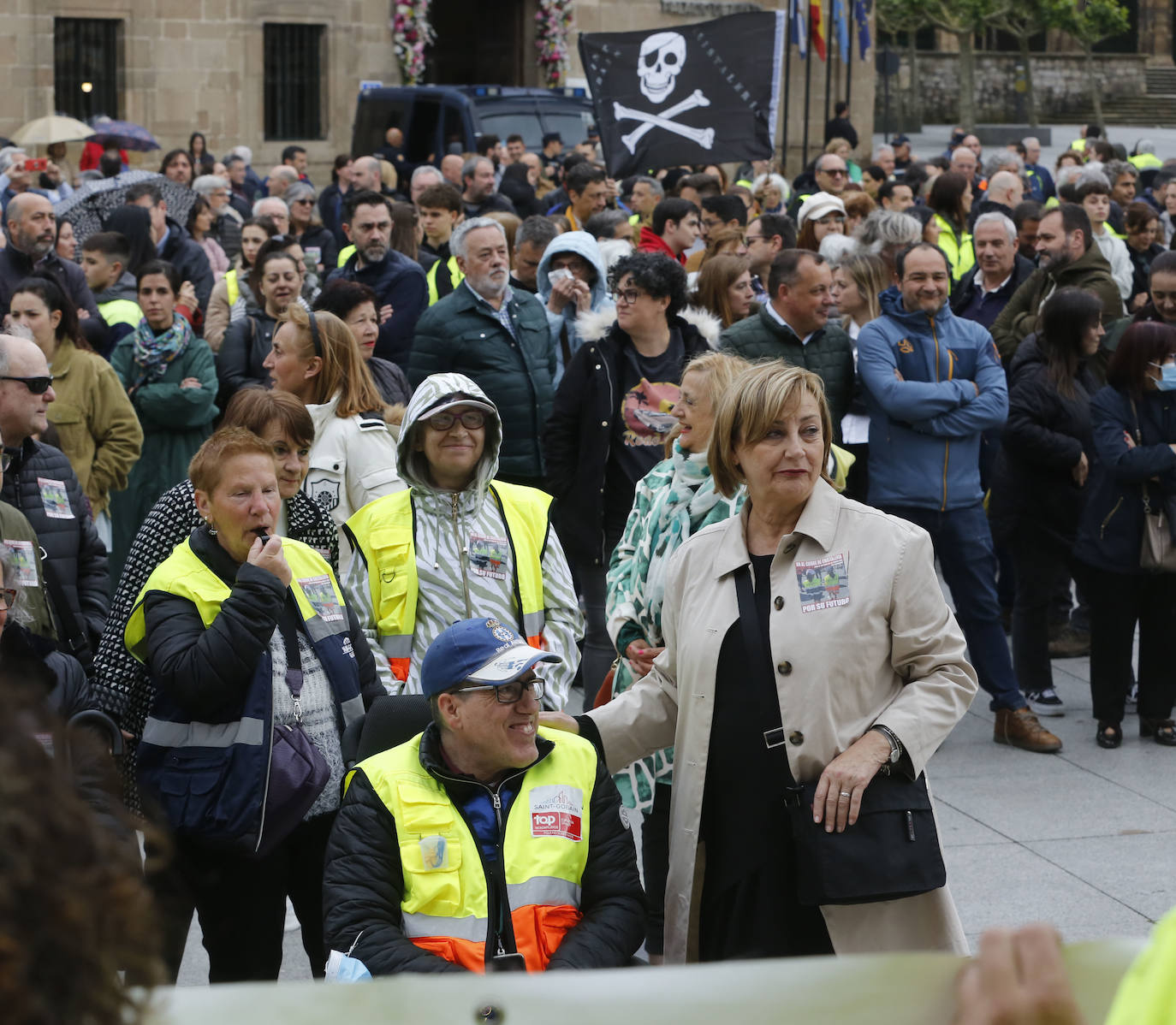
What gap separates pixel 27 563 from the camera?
4855 millimetres

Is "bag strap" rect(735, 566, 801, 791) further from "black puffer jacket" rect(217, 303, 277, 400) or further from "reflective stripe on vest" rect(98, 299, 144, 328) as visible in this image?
"reflective stripe on vest" rect(98, 299, 144, 328)

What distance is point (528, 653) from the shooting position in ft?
12.1

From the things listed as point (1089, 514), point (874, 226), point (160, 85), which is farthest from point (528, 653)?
point (160, 85)

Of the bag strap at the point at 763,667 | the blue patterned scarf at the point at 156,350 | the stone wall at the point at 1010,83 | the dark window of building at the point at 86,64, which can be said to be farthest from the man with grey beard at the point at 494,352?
the stone wall at the point at 1010,83

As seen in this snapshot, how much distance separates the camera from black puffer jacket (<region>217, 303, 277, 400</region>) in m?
7.99

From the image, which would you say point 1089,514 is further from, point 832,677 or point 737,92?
point 737,92

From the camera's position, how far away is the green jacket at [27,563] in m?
4.83

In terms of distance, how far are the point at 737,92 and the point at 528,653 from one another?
27.5 ft

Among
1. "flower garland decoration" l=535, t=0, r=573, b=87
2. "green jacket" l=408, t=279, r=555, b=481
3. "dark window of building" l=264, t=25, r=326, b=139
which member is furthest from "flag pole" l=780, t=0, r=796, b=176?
"green jacket" l=408, t=279, r=555, b=481

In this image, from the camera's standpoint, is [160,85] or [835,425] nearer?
[835,425]

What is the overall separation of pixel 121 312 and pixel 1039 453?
484 centimetres

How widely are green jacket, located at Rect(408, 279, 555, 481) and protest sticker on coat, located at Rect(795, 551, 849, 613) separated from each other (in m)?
3.84

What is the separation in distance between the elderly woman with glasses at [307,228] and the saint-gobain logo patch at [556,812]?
34.2 ft

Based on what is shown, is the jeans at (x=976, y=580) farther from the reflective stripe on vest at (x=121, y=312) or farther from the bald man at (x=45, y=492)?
the reflective stripe on vest at (x=121, y=312)
